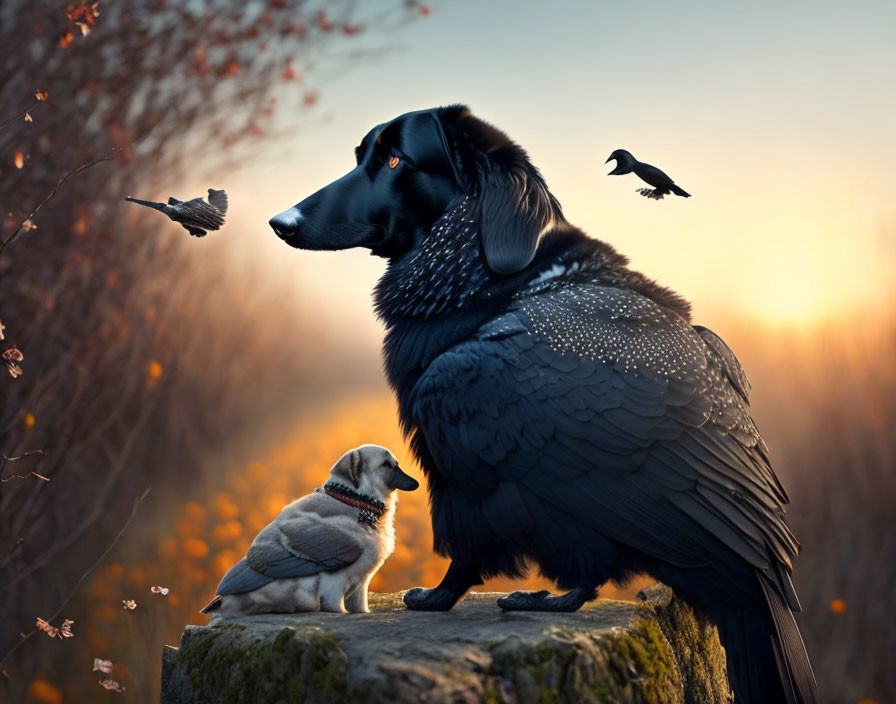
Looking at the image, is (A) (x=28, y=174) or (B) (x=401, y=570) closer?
(A) (x=28, y=174)

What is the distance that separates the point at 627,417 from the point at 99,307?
12.5 feet

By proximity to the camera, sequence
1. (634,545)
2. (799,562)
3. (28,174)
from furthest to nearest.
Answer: (799,562)
(28,174)
(634,545)

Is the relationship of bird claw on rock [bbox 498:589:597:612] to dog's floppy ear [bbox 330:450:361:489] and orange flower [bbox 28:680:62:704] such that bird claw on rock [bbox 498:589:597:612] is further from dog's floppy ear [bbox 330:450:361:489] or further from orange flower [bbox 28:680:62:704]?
orange flower [bbox 28:680:62:704]

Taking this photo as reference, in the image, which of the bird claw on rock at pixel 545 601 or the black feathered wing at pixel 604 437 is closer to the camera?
the black feathered wing at pixel 604 437

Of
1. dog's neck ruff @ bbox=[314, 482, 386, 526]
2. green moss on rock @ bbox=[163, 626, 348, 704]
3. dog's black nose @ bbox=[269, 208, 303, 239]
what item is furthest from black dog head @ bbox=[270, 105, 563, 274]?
green moss on rock @ bbox=[163, 626, 348, 704]

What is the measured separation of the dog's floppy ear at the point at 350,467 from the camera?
10.1ft

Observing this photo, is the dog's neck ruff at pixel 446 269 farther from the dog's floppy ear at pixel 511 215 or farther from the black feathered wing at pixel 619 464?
the black feathered wing at pixel 619 464

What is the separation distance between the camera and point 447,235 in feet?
9.78

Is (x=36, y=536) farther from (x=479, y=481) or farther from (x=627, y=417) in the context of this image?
(x=627, y=417)

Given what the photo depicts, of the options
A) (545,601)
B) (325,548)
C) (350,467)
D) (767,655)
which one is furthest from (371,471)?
(767,655)

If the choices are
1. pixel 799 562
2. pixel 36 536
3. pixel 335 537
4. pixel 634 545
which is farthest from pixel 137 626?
pixel 799 562

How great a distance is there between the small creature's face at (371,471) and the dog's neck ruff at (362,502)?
2 centimetres

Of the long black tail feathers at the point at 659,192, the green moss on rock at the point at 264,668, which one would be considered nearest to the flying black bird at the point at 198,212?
the green moss on rock at the point at 264,668

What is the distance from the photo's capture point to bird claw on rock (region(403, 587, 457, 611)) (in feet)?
9.98
